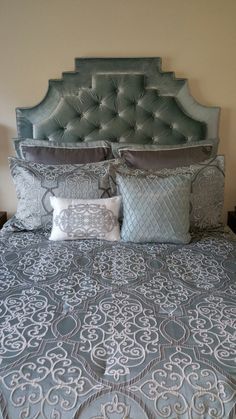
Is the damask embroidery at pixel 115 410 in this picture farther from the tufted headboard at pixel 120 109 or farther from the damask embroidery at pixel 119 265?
the tufted headboard at pixel 120 109

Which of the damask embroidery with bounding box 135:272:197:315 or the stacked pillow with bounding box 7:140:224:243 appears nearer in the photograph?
the damask embroidery with bounding box 135:272:197:315

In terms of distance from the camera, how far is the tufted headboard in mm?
2266

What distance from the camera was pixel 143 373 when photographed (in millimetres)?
851

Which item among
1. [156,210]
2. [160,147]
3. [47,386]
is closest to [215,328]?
[47,386]

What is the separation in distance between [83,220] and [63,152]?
557 millimetres

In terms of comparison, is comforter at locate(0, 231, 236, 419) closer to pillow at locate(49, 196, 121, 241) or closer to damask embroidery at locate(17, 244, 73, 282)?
damask embroidery at locate(17, 244, 73, 282)

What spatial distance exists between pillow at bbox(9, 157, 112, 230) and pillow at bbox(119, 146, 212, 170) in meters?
0.20

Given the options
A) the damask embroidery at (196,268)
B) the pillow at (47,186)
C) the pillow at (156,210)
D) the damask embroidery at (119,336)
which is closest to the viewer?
the damask embroidery at (119,336)

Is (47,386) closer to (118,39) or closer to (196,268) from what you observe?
(196,268)

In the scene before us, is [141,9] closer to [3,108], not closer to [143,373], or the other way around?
[3,108]

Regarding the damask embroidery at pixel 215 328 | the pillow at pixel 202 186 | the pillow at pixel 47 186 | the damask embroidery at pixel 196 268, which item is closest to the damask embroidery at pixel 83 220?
the pillow at pixel 47 186

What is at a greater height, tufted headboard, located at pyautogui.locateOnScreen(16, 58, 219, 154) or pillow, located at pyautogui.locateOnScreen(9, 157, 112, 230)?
tufted headboard, located at pyautogui.locateOnScreen(16, 58, 219, 154)

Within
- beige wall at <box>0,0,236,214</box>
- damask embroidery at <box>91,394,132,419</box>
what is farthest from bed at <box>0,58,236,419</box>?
beige wall at <box>0,0,236,214</box>

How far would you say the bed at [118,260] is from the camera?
82 centimetres
